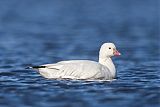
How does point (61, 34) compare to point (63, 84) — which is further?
point (61, 34)

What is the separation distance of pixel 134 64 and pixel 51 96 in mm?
5406

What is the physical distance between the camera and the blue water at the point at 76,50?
1324 centimetres

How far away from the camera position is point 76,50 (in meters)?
21.5

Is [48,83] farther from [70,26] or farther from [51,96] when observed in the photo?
[70,26]

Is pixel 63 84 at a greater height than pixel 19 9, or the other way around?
pixel 19 9

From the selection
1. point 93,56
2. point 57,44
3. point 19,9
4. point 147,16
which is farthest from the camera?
point 19,9

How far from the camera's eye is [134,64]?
18.4 metres

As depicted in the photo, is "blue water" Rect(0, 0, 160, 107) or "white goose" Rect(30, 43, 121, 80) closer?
"blue water" Rect(0, 0, 160, 107)

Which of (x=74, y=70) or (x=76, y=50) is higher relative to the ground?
(x=76, y=50)

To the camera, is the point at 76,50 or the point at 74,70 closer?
the point at 74,70

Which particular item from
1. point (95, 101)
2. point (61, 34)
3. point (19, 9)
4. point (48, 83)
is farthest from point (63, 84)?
point (19, 9)

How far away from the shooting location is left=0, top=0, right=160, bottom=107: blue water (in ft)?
43.4

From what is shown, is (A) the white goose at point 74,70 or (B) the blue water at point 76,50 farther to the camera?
(A) the white goose at point 74,70

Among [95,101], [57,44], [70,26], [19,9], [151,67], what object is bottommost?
[95,101]
